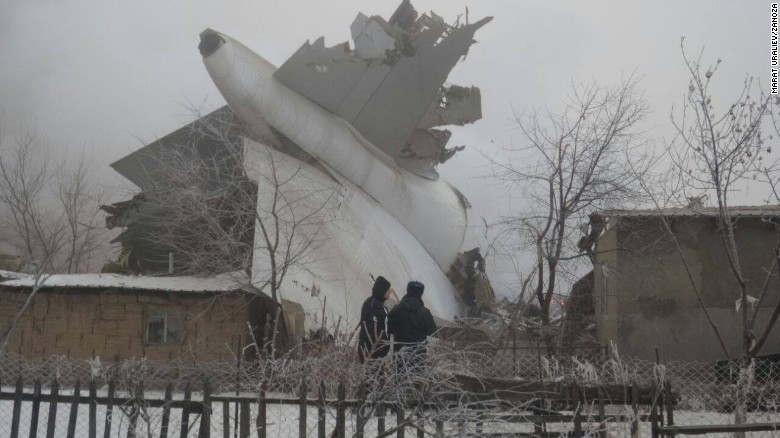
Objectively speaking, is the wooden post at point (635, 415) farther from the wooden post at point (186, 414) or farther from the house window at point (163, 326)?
the house window at point (163, 326)

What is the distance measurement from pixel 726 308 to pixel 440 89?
11.4 metres

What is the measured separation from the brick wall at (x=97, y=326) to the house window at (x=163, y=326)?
0.09m

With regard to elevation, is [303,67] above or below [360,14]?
below

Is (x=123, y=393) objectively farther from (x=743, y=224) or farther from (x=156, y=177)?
(x=156, y=177)

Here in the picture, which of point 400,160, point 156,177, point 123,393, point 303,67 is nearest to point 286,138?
point 303,67

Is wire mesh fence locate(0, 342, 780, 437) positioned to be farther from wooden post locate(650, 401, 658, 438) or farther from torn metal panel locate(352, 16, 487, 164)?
torn metal panel locate(352, 16, 487, 164)

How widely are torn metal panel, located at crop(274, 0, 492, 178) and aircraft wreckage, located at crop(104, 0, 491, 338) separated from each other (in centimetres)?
3

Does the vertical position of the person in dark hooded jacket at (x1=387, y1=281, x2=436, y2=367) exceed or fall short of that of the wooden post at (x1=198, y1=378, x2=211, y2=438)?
it exceeds it

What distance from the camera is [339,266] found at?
20969 mm

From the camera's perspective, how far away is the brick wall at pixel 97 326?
687 inches

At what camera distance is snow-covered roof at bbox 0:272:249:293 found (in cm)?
1728

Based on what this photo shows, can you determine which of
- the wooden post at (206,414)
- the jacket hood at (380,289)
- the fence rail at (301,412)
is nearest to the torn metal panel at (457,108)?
the jacket hood at (380,289)

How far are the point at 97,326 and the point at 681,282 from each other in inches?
466

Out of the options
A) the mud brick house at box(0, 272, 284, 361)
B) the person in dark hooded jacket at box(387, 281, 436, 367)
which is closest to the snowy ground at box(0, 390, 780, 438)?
the person in dark hooded jacket at box(387, 281, 436, 367)
